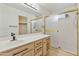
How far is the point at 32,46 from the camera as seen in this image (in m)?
1.35

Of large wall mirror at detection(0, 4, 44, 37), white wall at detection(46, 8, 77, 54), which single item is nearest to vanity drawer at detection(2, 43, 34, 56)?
large wall mirror at detection(0, 4, 44, 37)

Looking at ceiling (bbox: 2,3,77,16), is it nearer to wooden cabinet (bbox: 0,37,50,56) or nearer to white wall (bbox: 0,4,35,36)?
white wall (bbox: 0,4,35,36)

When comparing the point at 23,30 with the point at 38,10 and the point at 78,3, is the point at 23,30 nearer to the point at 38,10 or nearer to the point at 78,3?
the point at 38,10

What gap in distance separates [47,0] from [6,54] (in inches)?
36.2

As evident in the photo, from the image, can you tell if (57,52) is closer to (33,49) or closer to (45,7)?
(33,49)

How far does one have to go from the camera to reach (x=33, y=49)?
4.45 ft

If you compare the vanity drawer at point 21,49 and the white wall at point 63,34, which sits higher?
the white wall at point 63,34

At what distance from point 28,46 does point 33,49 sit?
0.38ft

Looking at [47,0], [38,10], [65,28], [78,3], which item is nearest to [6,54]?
[38,10]

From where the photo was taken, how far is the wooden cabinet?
3.55 ft

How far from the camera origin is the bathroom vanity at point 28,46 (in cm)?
105

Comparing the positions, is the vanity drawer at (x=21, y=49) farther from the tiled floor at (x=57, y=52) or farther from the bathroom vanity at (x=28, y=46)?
the tiled floor at (x=57, y=52)

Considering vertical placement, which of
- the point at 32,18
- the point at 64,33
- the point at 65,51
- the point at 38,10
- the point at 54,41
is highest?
the point at 38,10

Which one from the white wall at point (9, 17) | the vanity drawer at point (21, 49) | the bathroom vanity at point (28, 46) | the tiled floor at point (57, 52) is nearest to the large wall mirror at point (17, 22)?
the white wall at point (9, 17)
